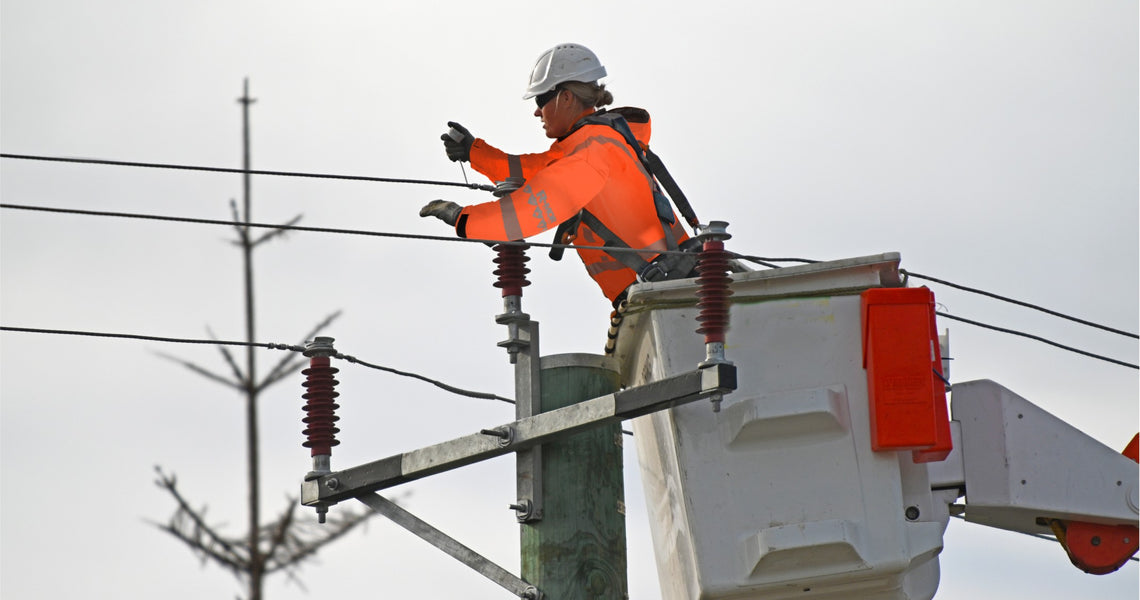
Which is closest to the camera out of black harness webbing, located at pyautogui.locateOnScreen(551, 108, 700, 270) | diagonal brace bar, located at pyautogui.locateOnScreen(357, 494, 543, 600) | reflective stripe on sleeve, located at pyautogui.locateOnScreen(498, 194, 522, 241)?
diagonal brace bar, located at pyautogui.locateOnScreen(357, 494, 543, 600)

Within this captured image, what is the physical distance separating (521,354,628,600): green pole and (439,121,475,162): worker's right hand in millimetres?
1316

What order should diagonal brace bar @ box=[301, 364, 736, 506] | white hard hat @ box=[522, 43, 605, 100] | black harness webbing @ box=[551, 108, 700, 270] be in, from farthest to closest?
white hard hat @ box=[522, 43, 605, 100] < black harness webbing @ box=[551, 108, 700, 270] < diagonal brace bar @ box=[301, 364, 736, 506]

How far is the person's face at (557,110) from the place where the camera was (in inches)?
290

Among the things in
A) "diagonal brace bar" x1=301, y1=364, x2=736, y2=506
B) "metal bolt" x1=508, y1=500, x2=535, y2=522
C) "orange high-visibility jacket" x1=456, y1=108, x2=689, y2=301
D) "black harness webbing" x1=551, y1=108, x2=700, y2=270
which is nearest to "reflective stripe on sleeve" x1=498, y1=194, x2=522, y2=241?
"orange high-visibility jacket" x1=456, y1=108, x2=689, y2=301

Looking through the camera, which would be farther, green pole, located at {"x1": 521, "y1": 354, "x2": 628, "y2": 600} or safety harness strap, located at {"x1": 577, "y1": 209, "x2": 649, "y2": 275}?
safety harness strap, located at {"x1": 577, "y1": 209, "x2": 649, "y2": 275}

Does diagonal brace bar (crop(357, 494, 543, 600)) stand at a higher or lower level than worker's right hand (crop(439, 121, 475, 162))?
lower

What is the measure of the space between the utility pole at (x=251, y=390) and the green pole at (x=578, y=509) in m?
2.23

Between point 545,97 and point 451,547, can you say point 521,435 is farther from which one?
point 545,97

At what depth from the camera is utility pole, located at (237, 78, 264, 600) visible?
28.0 feet

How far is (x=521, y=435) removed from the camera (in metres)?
6.33

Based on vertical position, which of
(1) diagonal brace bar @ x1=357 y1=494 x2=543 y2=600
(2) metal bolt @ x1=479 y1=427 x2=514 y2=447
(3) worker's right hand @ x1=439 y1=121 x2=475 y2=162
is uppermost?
(3) worker's right hand @ x1=439 y1=121 x2=475 y2=162

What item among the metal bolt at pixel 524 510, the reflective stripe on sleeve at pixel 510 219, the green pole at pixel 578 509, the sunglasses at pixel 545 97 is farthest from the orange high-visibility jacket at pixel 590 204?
the metal bolt at pixel 524 510

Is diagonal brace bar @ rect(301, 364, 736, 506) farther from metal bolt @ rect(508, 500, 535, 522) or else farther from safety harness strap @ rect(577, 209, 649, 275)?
safety harness strap @ rect(577, 209, 649, 275)

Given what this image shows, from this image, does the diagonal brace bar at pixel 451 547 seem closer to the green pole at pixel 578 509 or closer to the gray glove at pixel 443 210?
the green pole at pixel 578 509
